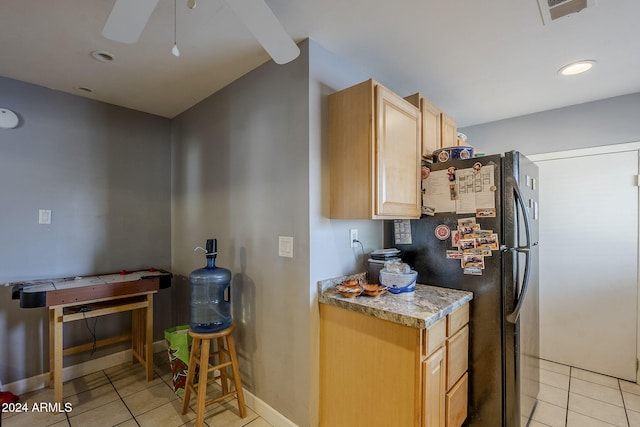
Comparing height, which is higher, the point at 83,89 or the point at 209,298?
the point at 83,89

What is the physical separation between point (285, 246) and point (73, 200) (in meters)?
2.04

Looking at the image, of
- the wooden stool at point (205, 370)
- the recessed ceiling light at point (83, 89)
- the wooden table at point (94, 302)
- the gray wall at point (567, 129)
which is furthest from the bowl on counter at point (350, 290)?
the recessed ceiling light at point (83, 89)

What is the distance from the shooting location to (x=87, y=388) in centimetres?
233

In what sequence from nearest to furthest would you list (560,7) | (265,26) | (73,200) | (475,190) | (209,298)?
1. (265,26)
2. (560,7)
3. (475,190)
4. (209,298)
5. (73,200)

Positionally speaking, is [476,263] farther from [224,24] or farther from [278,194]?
[224,24]

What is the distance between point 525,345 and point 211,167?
2.60 meters

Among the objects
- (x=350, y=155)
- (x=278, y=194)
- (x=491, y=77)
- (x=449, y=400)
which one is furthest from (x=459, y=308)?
(x=491, y=77)

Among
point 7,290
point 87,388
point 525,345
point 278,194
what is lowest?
point 87,388

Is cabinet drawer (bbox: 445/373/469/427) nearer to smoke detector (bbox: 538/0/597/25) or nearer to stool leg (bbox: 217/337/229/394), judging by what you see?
stool leg (bbox: 217/337/229/394)

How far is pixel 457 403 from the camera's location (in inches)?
64.8

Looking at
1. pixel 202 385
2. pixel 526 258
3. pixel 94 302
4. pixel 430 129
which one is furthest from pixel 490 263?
pixel 94 302

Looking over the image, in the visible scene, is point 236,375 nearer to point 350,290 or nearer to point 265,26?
point 350,290

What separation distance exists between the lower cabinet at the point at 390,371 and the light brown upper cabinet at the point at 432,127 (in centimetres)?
118

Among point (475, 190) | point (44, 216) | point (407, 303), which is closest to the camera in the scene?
point (407, 303)
